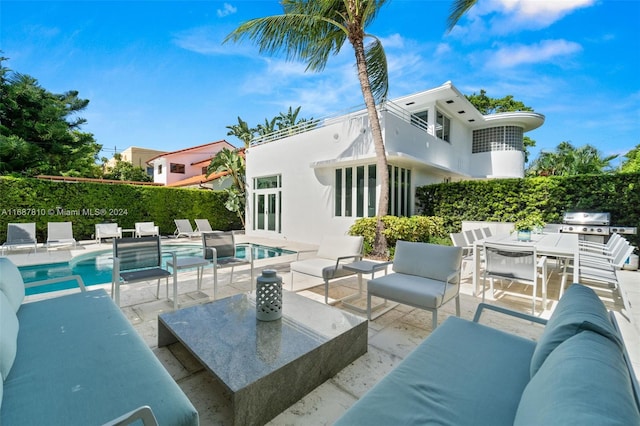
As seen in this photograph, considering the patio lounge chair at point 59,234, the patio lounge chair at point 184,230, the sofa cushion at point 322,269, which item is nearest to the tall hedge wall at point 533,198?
the sofa cushion at point 322,269

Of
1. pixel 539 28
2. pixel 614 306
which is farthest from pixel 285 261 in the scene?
pixel 539 28

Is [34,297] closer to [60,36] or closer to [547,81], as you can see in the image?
[60,36]

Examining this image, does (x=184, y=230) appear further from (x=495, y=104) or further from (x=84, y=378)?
(x=495, y=104)

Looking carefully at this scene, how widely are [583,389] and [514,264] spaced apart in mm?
4112

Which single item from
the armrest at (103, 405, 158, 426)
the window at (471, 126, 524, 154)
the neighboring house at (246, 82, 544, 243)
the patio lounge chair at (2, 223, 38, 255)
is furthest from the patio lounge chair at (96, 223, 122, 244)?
the window at (471, 126, 524, 154)

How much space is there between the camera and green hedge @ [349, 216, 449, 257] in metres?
8.33

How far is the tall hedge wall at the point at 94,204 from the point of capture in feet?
35.0

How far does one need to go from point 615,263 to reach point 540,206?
6.32 metres

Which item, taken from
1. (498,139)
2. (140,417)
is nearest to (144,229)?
(140,417)

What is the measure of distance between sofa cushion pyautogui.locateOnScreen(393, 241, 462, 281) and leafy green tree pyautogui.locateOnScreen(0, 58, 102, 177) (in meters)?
17.9

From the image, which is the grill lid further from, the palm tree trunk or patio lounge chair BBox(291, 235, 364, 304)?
patio lounge chair BBox(291, 235, 364, 304)

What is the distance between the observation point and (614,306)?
178 inches

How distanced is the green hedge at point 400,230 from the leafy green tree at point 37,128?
647 inches

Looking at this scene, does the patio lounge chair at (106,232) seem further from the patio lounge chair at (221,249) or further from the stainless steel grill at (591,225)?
the stainless steel grill at (591,225)
